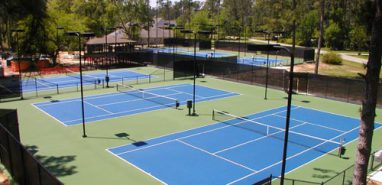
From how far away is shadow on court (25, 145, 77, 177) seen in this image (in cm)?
1897

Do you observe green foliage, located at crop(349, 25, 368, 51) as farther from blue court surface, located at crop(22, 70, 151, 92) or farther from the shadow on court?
blue court surface, located at crop(22, 70, 151, 92)

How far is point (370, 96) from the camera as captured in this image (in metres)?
12.5

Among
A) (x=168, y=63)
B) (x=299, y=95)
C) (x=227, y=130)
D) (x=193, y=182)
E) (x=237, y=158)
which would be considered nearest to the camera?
(x=193, y=182)

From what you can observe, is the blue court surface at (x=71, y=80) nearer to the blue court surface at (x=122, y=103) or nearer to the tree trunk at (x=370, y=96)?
the blue court surface at (x=122, y=103)

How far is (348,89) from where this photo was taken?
115 ft

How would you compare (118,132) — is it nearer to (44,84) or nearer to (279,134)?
(279,134)

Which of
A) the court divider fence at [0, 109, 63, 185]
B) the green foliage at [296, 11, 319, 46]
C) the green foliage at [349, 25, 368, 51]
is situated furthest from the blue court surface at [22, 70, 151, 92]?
the green foliage at [296, 11, 319, 46]

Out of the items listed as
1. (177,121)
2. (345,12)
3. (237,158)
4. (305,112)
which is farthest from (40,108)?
(345,12)

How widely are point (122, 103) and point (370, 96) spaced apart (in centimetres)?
2498

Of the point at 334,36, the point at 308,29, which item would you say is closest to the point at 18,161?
the point at 334,36

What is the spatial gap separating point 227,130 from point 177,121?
13.8ft

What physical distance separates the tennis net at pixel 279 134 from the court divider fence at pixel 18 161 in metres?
15.2

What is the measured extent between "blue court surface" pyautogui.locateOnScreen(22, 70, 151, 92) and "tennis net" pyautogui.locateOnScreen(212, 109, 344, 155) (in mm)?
18544

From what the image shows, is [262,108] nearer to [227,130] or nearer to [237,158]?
[227,130]
